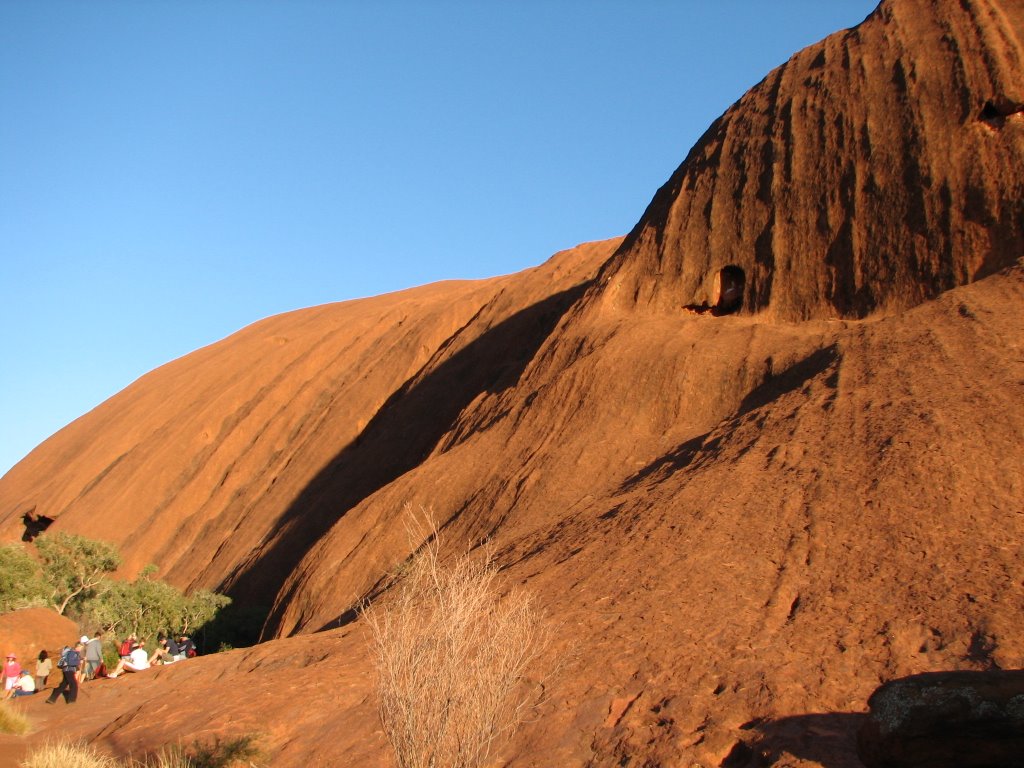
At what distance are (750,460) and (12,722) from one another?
11.8 m

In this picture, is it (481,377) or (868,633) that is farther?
(481,377)

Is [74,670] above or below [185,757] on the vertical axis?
above

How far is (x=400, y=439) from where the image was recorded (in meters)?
30.0

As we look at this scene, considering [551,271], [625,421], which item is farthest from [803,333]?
[551,271]

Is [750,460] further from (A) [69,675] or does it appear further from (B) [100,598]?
(B) [100,598]

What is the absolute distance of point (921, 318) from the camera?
1522cm

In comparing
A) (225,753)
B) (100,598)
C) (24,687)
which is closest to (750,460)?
(225,753)

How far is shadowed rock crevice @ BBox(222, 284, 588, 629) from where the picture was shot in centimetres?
2814

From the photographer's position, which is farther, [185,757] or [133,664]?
[133,664]

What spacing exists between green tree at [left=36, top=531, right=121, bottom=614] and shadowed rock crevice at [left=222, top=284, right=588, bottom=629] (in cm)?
443

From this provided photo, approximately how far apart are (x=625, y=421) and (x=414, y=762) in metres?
11.6

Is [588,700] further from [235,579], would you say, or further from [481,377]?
[235,579]

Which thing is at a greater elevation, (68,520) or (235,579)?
(68,520)

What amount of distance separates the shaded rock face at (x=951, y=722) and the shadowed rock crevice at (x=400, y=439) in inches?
815
